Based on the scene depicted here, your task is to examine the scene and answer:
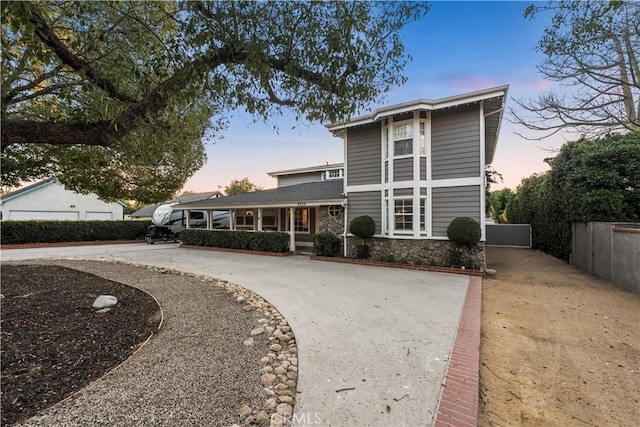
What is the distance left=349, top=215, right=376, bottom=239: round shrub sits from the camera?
10.3 metres

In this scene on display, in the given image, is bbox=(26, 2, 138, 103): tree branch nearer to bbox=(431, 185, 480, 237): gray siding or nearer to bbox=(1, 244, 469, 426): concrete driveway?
bbox=(1, 244, 469, 426): concrete driveway

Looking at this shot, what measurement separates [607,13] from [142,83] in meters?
9.11

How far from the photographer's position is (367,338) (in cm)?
387

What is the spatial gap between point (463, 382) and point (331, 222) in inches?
367

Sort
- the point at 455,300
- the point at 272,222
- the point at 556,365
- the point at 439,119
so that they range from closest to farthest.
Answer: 1. the point at 556,365
2. the point at 455,300
3. the point at 439,119
4. the point at 272,222

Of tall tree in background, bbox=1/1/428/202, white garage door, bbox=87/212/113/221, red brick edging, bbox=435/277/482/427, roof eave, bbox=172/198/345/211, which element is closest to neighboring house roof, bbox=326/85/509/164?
roof eave, bbox=172/198/345/211

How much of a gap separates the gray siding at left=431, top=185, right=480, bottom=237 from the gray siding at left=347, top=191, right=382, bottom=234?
1950 millimetres

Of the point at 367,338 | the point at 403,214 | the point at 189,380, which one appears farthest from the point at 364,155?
the point at 189,380

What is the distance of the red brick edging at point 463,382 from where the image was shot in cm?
230

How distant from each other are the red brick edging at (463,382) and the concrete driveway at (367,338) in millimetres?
84

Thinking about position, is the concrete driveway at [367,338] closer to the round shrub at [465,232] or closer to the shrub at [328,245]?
the round shrub at [465,232]

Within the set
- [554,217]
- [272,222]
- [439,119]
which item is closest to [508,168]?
[554,217]

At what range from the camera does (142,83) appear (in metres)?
4.14

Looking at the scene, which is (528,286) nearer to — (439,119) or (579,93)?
(439,119)
